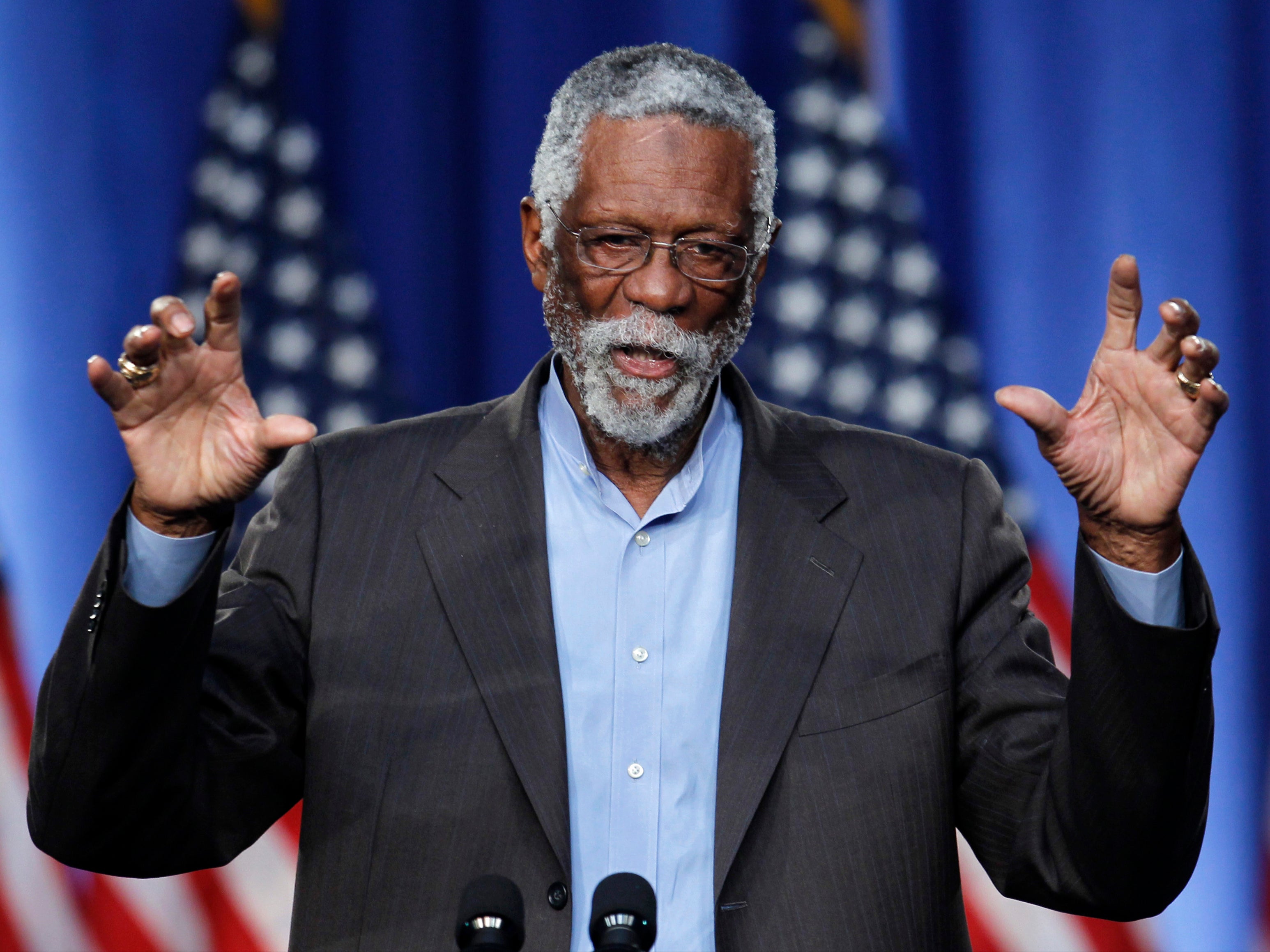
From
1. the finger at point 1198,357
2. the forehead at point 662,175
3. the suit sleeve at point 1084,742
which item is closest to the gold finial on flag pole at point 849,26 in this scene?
the forehead at point 662,175

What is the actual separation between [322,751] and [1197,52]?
2.98 metres

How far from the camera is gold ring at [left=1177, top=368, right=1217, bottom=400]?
1406 mm

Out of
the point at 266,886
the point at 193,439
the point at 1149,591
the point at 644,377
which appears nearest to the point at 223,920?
the point at 266,886

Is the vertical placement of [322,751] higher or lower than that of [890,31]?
lower

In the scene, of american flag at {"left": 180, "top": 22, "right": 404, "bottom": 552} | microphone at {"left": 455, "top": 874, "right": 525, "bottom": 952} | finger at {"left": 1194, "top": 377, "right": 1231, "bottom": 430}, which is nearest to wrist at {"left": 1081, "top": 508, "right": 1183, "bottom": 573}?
finger at {"left": 1194, "top": 377, "right": 1231, "bottom": 430}

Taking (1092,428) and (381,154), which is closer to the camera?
(1092,428)

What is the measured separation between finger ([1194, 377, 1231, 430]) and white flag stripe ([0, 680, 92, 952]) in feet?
9.26

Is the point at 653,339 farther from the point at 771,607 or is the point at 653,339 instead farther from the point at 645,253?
the point at 771,607

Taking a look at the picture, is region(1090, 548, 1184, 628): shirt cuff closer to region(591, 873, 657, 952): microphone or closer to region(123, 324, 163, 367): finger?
region(591, 873, 657, 952): microphone

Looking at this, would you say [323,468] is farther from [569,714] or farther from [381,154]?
[381,154]

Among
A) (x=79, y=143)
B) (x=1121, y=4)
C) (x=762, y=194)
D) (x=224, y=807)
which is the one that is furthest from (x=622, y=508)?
(x=1121, y=4)

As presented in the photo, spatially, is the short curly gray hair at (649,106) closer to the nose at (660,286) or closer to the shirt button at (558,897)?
the nose at (660,286)

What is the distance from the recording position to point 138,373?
1.41 meters

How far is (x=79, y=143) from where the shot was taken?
11.1ft
